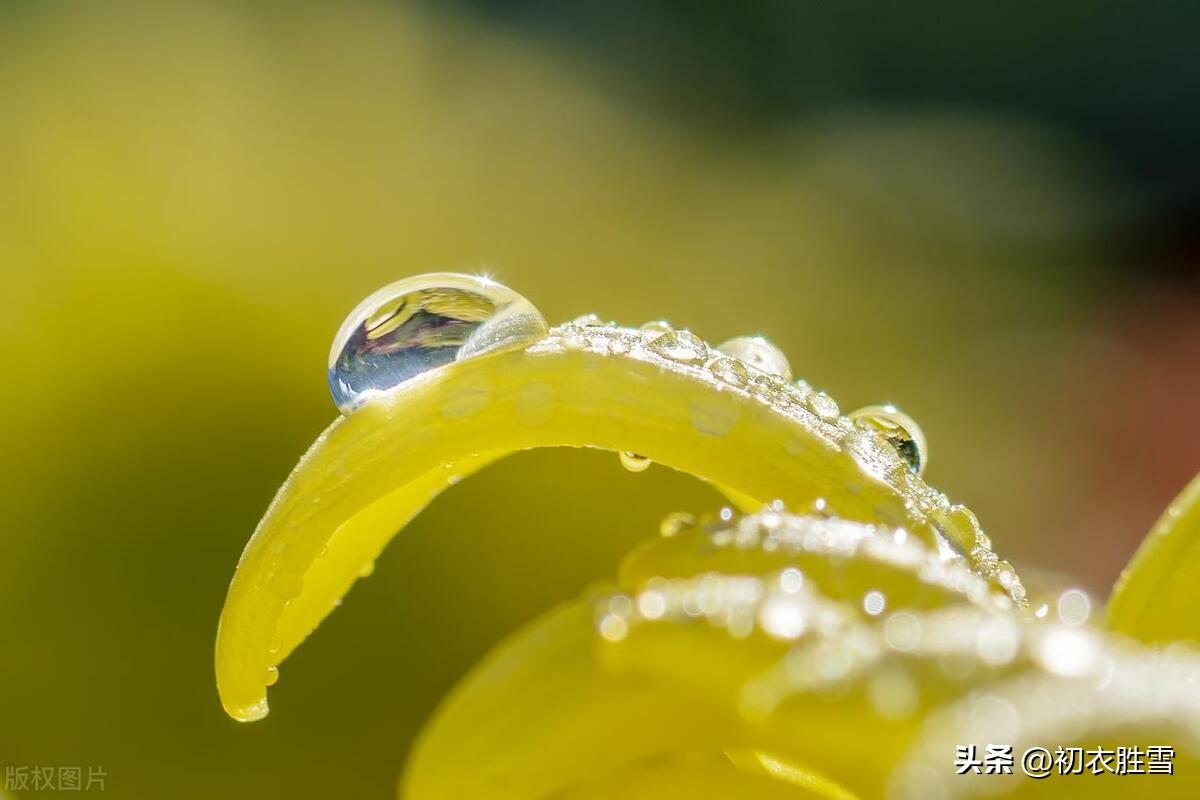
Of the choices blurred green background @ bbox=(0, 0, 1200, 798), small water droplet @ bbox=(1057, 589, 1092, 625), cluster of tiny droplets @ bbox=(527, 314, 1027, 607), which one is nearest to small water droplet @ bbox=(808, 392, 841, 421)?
cluster of tiny droplets @ bbox=(527, 314, 1027, 607)

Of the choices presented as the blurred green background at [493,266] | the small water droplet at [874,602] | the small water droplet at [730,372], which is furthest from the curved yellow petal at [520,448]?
the blurred green background at [493,266]

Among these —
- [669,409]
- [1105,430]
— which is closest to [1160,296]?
[1105,430]

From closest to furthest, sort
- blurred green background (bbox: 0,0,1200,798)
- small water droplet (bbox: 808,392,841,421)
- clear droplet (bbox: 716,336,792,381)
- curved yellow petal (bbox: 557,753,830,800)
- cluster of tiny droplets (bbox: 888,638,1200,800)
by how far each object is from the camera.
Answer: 1. cluster of tiny droplets (bbox: 888,638,1200,800)
2. curved yellow petal (bbox: 557,753,830,800)
3. small water droplet (bbox: 808,392,841,421)
4. clear droplet (bbox: 716,336,792,381)
5. blurred green background (bbox: 0,0,1200,798)

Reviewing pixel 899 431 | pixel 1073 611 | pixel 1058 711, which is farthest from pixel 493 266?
pixel 1058 711

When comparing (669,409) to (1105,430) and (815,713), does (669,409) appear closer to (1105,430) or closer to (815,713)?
(815,713)

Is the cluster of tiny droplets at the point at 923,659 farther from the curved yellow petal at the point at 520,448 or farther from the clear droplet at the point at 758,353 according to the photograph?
the clear droplet at the point at 758,353

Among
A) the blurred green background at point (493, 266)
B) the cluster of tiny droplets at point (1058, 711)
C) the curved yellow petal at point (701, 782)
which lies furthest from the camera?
the blurred green background at point (493, 266)

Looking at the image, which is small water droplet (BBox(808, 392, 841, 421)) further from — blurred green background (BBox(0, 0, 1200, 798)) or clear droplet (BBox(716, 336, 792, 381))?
blurred green background (BBox(0, 0, 1200, 798))
